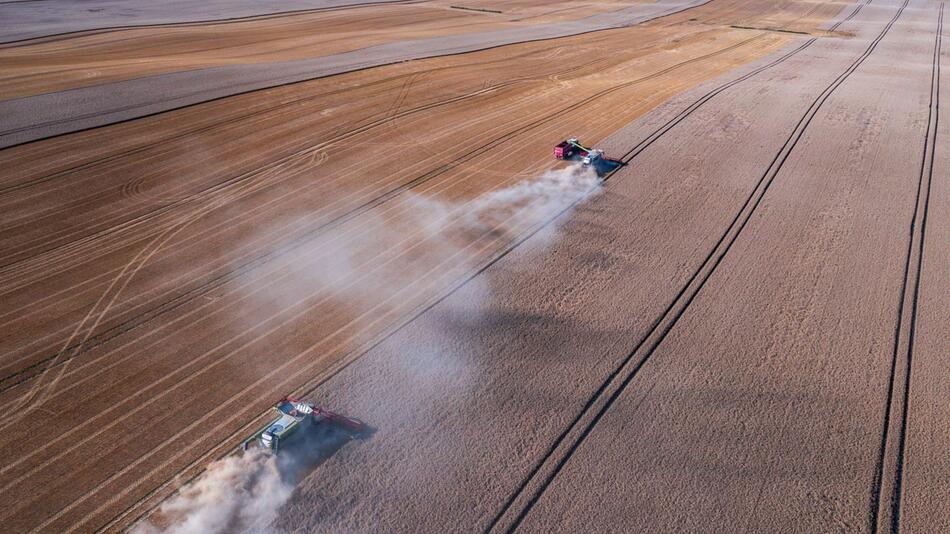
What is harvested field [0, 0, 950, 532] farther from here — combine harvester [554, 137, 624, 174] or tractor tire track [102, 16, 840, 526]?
combine harvester [554, 137, 624, 174]

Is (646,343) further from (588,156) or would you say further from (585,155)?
(585,155)

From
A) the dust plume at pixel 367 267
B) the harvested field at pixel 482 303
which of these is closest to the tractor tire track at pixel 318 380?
the harvested field at pixel 482 303

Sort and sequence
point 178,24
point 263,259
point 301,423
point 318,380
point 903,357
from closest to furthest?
point 301,423
point 318,380
point 903,357
point 263,259
point 178,24

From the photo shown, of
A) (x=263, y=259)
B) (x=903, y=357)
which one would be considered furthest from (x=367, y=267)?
(x=903, y=357)

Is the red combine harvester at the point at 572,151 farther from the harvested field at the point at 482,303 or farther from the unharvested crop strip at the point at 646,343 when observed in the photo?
the unharvested crop strip at the point at 646,343

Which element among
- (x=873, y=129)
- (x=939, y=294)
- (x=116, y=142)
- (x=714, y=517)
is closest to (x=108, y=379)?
(x=714, y=517)

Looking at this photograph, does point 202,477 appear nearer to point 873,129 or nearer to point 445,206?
point 445,206

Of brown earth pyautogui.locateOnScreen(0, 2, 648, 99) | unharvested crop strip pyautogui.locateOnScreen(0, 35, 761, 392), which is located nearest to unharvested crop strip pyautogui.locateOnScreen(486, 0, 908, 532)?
unharvested crop strip pyautogui.locateOnScreen(0, 35, 761, 392)
